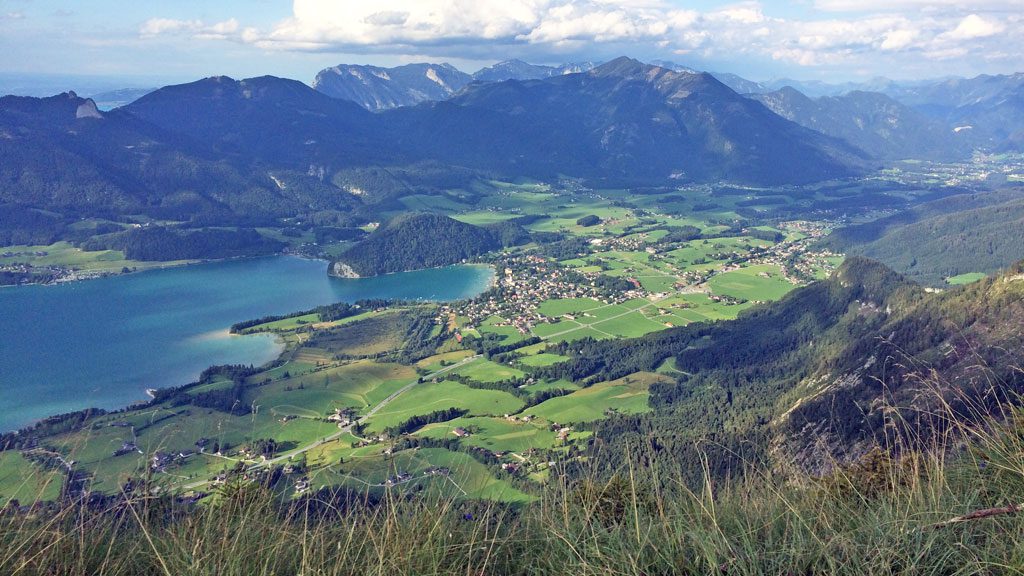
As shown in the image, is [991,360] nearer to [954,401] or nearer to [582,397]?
[954,401]

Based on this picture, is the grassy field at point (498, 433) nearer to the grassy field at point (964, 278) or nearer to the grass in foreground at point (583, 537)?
the grass in foreground at point (583, 537)

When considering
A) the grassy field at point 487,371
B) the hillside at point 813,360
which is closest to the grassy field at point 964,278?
the hillside at point 813,360

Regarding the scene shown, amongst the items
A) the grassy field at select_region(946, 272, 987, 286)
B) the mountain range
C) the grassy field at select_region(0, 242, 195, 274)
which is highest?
the mountain range

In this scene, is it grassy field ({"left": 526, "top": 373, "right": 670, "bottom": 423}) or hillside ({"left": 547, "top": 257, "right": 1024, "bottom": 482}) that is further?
grassy field ({"left": 526, "top": 373, "right": 670, "bottom": 423})

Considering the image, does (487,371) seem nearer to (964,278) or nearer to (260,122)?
(964,278)

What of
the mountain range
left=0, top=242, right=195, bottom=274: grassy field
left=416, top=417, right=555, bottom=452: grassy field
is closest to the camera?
left=416, top=417, right=555, bottom=452: grassy field

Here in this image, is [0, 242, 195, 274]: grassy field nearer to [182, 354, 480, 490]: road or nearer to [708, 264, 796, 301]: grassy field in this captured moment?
[182, 354, 480, 490]: road

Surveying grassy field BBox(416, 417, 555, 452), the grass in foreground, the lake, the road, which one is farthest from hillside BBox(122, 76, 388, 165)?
the grass in foreground

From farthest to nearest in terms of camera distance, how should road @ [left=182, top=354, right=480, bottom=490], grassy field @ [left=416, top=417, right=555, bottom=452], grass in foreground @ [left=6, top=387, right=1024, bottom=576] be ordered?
grassy field @ [left=416, top=417, right=555, bottom=452] → road @ [left=182, top=354, right=480, bottom=490] → grass in foreground @ [left=6, top=387, right=1024, bottom=576]
